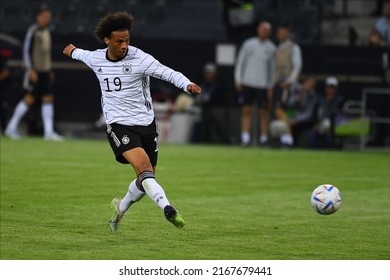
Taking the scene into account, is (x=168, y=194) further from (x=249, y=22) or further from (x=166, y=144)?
(x=249, y=22)

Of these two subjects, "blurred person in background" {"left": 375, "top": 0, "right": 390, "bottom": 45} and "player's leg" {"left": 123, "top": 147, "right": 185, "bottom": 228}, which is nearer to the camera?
"player's leg" {"left": 123, "top": 147, "right": 185, "bottom": 228}

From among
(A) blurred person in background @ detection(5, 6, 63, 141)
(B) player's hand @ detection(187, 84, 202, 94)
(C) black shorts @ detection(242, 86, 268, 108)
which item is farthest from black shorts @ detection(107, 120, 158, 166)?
(C) black shorts @ detection(242, 86, 268, 108)

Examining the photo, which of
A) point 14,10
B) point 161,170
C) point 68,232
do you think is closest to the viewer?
point 68,232

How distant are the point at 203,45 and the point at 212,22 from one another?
83.6 inches

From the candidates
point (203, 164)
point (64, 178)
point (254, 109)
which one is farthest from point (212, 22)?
point (64, 178)

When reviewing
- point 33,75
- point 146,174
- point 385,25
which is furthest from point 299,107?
point 146,174

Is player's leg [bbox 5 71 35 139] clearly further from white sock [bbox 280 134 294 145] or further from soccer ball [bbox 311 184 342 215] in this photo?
soccer ball [bbox 311 184 342 215]

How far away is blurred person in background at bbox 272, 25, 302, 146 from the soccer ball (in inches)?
510

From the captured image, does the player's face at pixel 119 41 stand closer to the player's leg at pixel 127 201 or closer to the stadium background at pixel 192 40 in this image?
the player's leg at pixel 127 201

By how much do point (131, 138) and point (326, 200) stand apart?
7.01 ft

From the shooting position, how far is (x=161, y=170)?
18516mm

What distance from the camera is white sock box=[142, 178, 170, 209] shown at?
1059 centimetres

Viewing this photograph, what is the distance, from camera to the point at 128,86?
37.2ft

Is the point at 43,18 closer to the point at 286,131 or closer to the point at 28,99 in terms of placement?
the point at 28,99
